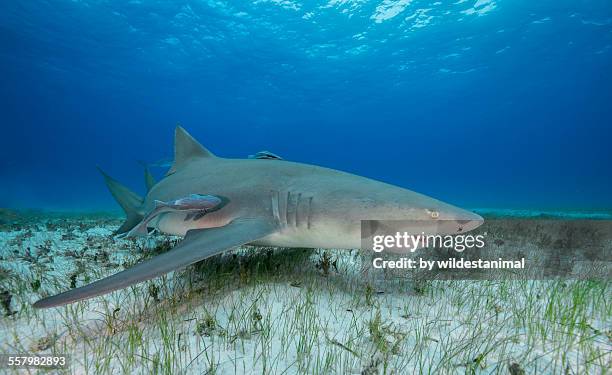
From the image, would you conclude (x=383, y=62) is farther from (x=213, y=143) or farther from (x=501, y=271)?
(x=213, y=143)

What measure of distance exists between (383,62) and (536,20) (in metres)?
25.8

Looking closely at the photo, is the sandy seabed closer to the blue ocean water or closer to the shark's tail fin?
the shark's tail fin

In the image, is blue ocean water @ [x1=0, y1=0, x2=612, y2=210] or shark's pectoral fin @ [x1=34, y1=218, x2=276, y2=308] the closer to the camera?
shark's pectoral fin @ [x1=34, y1=218, x2=276, y2=308]

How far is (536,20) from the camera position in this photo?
49125 mm

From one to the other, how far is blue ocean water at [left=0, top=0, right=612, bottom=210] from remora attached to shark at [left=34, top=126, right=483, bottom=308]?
47657 mm

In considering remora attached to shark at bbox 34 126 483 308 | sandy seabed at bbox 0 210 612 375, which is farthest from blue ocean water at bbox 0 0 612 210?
remora attached to shark at bbox 34 126 483 308

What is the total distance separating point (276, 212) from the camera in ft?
10.6

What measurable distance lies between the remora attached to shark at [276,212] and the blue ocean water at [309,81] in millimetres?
47657

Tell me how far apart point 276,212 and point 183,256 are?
113 centimetres

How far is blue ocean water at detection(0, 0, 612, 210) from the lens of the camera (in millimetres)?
46094

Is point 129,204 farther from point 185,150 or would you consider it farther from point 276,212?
point 276,212

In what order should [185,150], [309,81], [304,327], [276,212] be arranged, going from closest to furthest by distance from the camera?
[304,327] → [276,212] → [185,150] → [309,81]

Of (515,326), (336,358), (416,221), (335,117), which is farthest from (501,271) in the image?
(335,117)

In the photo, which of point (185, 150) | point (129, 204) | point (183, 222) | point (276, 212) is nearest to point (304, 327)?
point (276, 212)
